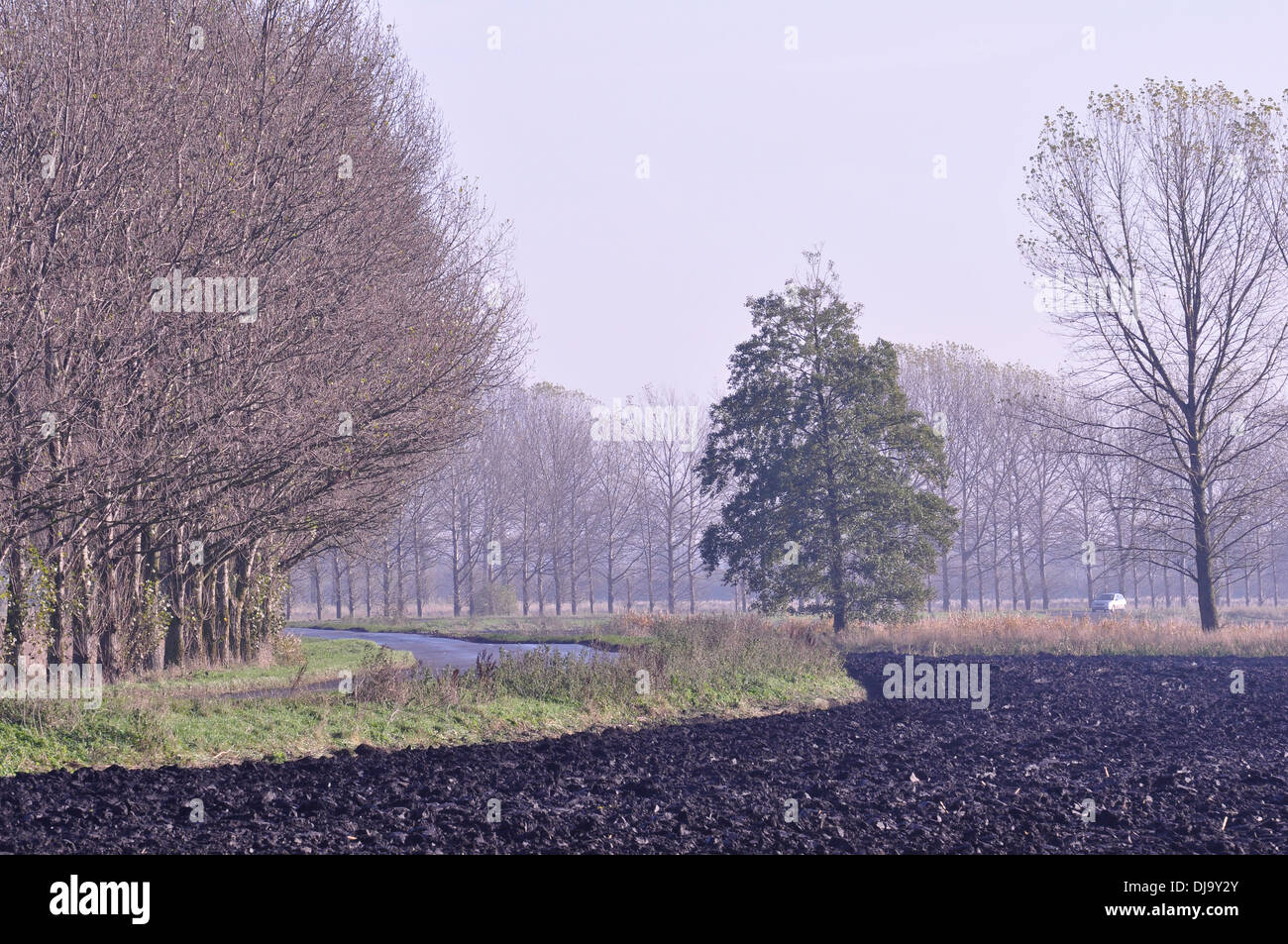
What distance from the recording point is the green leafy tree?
1207 inches

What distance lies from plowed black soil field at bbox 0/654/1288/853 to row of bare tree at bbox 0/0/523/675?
4757 millimetres

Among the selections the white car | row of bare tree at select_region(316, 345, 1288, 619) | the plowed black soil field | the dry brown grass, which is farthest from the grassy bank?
the white car

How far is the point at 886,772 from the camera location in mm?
12047

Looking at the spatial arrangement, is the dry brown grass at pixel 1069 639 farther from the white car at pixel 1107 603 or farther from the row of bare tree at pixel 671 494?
the white car at pixel 1107 603

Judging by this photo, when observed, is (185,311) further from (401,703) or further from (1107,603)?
(1107,603)

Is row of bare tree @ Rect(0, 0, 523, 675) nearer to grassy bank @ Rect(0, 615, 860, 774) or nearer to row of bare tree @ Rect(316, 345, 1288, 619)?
grassy bank @ Rect(0, 615, 860, 774)

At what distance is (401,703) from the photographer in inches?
620

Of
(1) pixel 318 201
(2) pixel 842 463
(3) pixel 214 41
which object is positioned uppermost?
(3) pixel 214 41

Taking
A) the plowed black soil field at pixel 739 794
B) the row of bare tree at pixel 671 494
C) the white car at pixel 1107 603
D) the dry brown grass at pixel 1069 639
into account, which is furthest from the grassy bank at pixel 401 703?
the white car at pixel 1107 603

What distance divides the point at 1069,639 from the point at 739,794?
1991 cm

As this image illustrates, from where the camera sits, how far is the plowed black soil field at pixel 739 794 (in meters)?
8.56
